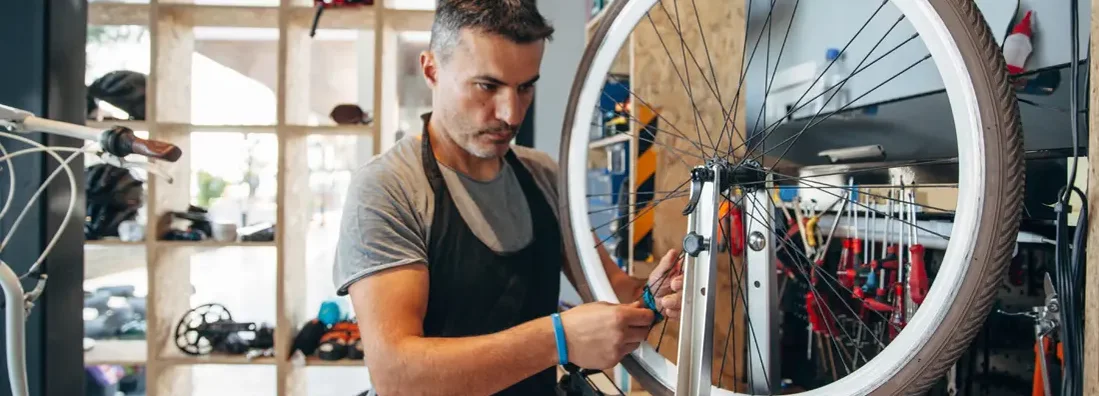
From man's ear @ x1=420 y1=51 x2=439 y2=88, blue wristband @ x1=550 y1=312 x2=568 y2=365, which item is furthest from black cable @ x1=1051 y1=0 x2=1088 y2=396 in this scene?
man's ear @ x1=420 y1=51 x2=439 y2=88

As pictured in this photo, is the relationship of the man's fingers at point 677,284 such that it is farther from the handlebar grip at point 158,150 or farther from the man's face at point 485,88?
the handlebar grip at point 158,150

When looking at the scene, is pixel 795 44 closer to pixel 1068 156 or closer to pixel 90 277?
pixel 1068 156

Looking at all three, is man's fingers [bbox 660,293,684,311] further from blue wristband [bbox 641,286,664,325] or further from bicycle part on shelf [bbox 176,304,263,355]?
bicycle part on shelf [bbox 176,304,263,355]

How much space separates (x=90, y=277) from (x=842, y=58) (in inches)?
112

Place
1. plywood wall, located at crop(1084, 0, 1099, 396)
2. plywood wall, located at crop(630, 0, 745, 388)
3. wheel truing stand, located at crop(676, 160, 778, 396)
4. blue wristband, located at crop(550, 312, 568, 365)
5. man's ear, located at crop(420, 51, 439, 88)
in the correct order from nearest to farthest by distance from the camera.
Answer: plywood wall, located at crop(1084, 0, 1099, 396), wheel truing stand, located at crop(676, 160, 778, 396), blue wristband, located at crop(550, 312, 568, 365), man's ear, located at crop(420, 51, 439, 88), plywood wall, located at crop(630, 0, 745, 388)

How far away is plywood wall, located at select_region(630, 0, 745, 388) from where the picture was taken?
1.56 m

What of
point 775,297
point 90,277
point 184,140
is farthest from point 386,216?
point 90,277

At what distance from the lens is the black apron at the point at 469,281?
100cm

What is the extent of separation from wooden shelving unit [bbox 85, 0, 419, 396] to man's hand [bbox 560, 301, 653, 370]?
1.39m

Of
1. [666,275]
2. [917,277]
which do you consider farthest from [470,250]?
[917,277]

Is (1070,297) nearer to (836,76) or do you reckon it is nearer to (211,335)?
(836,76)

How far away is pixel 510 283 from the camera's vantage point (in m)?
1.04

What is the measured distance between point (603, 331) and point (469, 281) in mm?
311

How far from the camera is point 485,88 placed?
3.13ft
